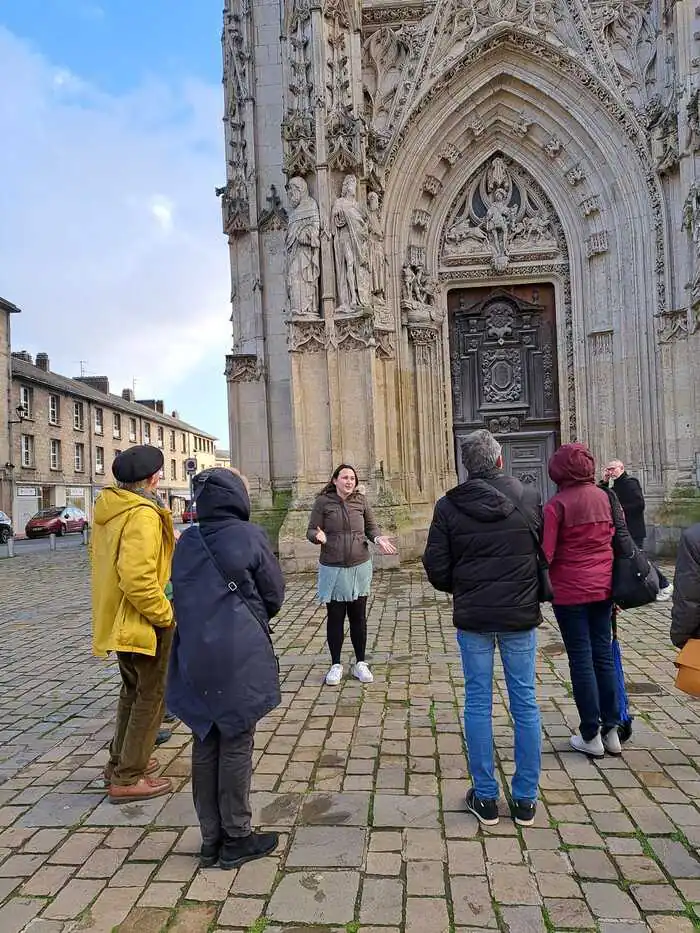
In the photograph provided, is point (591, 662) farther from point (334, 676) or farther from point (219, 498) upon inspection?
point (219, 498)

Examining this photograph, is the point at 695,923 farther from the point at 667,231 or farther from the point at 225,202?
the point at 225,202

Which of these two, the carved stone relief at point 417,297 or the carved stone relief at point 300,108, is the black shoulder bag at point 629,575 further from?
the carved stone relief at point 417,297

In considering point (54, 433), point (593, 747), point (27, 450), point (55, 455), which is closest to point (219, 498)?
point (593, 747)

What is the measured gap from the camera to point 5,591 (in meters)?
12.0

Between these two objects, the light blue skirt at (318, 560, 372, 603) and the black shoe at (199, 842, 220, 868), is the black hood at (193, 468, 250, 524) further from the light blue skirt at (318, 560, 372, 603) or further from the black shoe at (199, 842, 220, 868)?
the light blue skirt at (318, 560, 372, 603)

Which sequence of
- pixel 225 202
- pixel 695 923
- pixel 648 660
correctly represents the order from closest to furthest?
pixel 695 923, pixel 648 660, pixel 225 202

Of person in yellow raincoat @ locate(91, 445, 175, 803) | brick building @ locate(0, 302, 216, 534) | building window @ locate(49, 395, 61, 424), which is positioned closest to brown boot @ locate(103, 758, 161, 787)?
person in yellow raincoat @ locate(91, 445, 175, 803)

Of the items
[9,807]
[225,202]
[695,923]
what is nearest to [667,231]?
[225,202]

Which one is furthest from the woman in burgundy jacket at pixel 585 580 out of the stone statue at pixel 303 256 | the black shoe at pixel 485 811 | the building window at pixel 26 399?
the building window at pixel 26 399

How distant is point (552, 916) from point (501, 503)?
1638 mm

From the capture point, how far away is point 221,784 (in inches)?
113

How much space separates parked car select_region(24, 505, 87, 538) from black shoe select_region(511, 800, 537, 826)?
30.8 m

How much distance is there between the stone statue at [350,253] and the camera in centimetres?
1121

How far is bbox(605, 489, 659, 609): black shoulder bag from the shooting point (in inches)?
147
